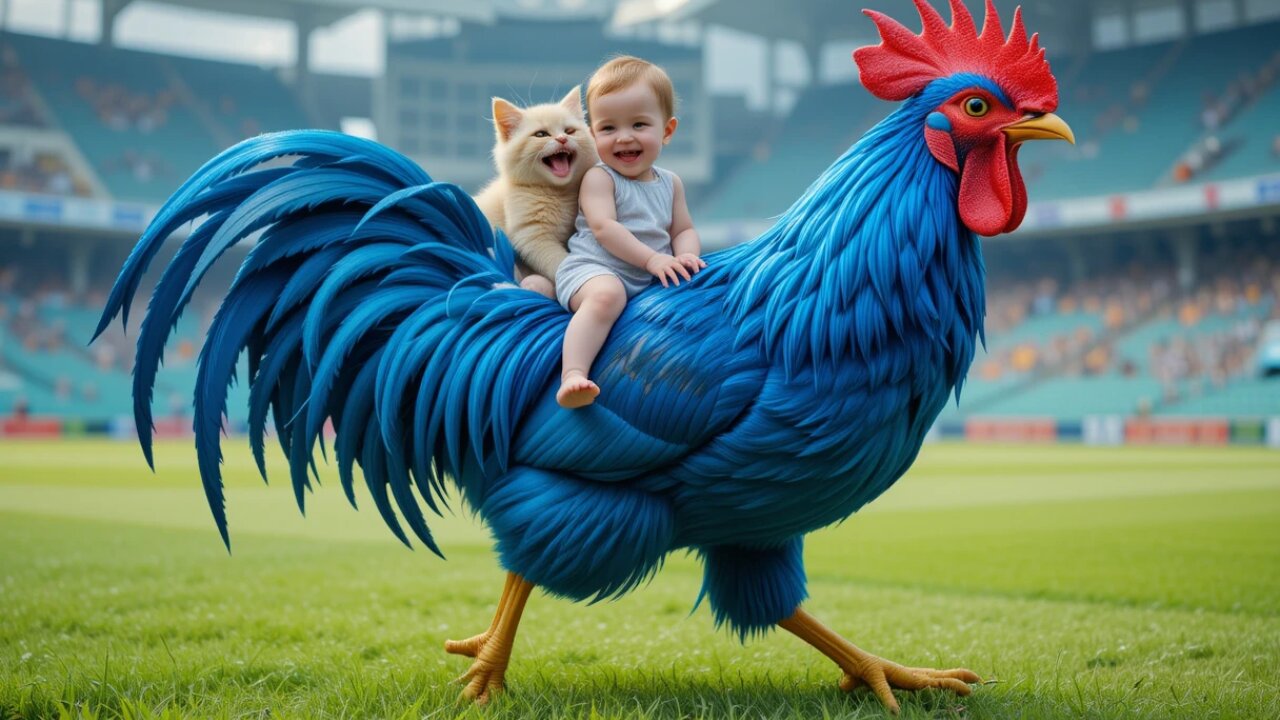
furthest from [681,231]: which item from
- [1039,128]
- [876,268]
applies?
[1039,128]

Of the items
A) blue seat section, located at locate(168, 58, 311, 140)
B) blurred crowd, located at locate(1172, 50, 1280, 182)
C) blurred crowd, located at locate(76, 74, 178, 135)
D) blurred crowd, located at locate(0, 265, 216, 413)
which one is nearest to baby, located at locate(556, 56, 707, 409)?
blurred crowd, located at locate(0, 265, 216, 413)

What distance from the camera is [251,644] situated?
4.59 m

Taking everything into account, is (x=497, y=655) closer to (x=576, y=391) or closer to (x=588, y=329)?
(x=576, y=391)

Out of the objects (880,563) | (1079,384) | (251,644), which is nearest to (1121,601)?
(880,563)

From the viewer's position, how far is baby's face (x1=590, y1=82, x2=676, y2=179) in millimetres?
3424

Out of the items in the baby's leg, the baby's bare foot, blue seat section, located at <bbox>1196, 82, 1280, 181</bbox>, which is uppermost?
blue seat section, located at <bbox>1196, 82, 1280, 181</bbox>

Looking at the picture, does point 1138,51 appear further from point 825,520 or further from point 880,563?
point 825,520

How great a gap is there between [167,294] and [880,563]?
5996 millimetres

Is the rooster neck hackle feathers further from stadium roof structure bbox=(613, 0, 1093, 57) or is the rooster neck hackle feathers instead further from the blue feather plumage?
stadium roof structure bbox=(613, 0, 1093, 57)

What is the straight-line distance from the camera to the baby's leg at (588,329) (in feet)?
10.2

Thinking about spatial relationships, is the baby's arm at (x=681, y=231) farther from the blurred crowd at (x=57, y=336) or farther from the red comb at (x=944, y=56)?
the blurred crowd at (x=57, y=336)

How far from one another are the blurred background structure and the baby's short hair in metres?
26.1

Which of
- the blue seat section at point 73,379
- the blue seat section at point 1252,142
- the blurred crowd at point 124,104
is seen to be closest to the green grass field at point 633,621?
the blue seat section at point 73,379

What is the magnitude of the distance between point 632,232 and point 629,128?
0.35 metres
